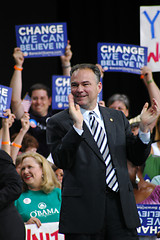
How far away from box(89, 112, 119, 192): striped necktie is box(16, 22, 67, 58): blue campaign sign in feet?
9.14

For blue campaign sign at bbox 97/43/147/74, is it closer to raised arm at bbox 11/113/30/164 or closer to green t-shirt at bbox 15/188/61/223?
raised arm at bbox 11/113/30/164

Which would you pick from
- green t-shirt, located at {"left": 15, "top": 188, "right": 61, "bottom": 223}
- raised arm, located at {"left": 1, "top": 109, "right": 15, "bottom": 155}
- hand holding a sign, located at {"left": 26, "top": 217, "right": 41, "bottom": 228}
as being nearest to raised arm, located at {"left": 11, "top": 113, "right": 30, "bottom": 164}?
raised arm, located at {"left": 1, "top": 109, "right": 15, "bottom": 155}

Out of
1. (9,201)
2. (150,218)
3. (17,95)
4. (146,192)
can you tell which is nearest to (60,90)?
(17,95)

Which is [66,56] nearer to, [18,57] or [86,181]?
[18,57]

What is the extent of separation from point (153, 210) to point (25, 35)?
8.15ft

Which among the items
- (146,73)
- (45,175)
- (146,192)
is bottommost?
(146,192)

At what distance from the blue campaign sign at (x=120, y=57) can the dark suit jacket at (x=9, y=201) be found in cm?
248

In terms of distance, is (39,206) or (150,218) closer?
(150,218)

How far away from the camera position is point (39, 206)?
394 centimetres

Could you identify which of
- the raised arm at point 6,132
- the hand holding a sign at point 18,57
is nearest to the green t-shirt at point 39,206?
Answer: the raised arm at point 6,132

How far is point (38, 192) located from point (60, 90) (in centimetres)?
145

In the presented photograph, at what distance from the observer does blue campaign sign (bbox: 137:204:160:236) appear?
145 inches

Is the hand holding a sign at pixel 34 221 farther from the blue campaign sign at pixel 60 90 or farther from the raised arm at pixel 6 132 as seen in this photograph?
the blue campaign sign at pixel 60 90

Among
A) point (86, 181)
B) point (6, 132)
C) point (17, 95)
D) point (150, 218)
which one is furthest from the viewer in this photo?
point (17, 95)
